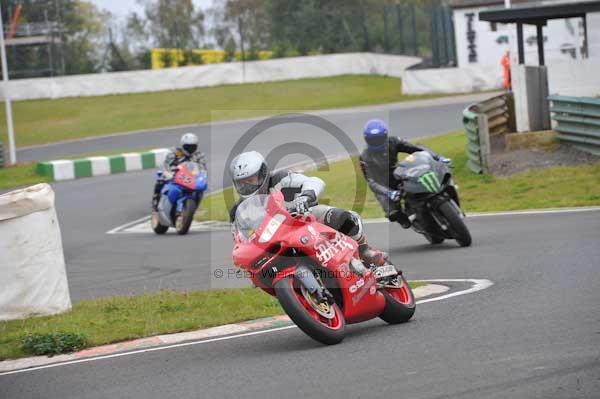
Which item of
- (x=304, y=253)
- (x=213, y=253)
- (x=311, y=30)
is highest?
(x=311, y=30)

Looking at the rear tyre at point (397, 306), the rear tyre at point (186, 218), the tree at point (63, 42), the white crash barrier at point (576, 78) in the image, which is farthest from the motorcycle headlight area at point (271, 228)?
the tree at point (63, 42)

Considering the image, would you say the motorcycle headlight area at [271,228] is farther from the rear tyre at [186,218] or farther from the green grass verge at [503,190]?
the rear tyre at [186,218]

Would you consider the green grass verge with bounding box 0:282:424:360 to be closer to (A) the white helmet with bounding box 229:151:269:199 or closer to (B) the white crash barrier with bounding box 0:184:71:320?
(B) the white crash barrier with bounding box 0:184:71:320

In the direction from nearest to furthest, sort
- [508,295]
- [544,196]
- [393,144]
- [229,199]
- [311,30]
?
1. [508,295]
2. [393,144]
3. [544,196]
4. [229,199]
5. [311,30]

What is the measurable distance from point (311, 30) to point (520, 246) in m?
41.3

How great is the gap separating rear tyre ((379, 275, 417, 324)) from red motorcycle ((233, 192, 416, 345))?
122 mm

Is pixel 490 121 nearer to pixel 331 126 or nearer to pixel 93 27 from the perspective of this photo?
pixel 331 126

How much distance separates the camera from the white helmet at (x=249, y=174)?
8.02m

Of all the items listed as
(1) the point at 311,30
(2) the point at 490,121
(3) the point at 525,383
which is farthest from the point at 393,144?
(1) the point at 311,30

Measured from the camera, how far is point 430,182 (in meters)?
12.9

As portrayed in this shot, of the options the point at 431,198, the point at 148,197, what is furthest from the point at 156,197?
the point at 431,198

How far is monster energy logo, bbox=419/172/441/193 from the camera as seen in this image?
508 inches

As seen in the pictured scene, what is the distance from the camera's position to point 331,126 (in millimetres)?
32656

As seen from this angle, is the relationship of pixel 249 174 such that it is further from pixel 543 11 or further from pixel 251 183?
pixel 543 11
